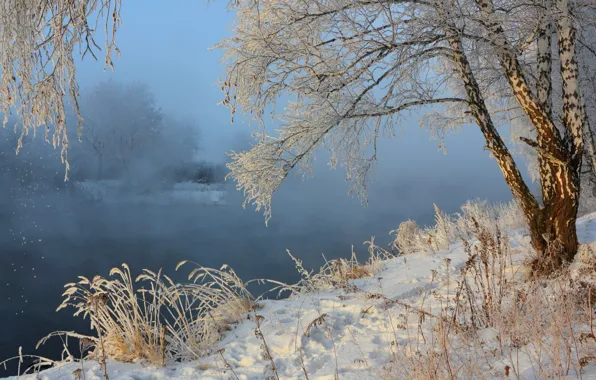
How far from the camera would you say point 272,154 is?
5602mm

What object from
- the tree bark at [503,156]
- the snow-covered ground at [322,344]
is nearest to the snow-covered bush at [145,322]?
the snow-covered ground at [322,344]

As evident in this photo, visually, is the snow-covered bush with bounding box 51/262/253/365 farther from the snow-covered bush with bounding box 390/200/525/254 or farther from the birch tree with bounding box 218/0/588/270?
the snow-covered bush with bounding box 390/200/525/254

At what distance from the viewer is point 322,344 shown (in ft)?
11.5

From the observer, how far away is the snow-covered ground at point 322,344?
9.28 ft

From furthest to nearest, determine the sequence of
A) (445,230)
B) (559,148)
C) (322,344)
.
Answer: (445,230) < (559,148) < (322,344)

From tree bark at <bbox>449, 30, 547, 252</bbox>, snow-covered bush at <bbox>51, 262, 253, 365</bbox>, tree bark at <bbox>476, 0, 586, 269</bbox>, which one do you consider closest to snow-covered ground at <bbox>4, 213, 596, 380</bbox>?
snow-covered bush at <bbox>51, 262, 253, 365</bbox>

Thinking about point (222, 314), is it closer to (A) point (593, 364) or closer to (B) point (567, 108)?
(A) point (593, 364)

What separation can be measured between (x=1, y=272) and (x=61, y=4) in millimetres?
55190

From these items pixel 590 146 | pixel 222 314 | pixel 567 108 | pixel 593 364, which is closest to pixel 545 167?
pixel 567 108

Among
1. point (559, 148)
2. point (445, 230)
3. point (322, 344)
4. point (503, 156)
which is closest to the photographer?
point (322, 344)

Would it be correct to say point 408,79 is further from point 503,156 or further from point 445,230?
point 445,230

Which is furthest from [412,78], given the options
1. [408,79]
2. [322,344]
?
[322,344]

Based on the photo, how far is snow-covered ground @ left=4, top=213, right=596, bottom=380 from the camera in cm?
283

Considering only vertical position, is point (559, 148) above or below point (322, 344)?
above
